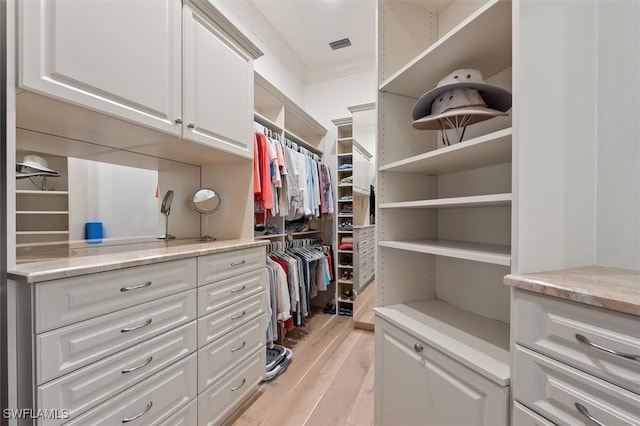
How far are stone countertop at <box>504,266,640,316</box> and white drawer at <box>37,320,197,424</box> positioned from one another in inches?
50.1

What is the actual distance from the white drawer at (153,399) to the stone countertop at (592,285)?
132 cm

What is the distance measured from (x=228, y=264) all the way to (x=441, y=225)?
1171 millimetres

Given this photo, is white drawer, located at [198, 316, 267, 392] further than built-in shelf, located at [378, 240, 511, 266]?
Yes

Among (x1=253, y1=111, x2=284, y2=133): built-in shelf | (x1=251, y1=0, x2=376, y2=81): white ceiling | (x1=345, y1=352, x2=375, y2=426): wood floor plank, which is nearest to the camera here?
(x1=345, y1=352, x2=375, y2=426): wood floor plank

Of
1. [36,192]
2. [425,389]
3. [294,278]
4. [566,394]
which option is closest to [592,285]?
[566,394]

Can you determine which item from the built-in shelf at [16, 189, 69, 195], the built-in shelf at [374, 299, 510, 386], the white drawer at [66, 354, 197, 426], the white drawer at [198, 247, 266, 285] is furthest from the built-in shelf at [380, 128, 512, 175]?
the built-in shelf at [16, 189, 69, 195]

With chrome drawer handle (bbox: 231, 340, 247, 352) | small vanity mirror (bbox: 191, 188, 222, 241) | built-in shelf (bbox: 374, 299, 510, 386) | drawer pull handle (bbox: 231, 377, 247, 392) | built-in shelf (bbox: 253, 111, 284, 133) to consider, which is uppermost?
built-in shelf (bbox: 253, 111, 284, 133)

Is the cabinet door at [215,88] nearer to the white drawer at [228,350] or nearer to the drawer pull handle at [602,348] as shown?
the white drawer at [228,350]

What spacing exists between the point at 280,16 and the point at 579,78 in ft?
8.09

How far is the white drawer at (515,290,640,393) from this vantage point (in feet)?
1.78

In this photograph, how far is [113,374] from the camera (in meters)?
0.94

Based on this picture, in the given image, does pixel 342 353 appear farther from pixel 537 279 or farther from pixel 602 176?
pixel 602 176

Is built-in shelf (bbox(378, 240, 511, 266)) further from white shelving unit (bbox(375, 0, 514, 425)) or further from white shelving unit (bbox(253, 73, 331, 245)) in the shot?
white shelving unit (bbox(253, 73, 331, 245))

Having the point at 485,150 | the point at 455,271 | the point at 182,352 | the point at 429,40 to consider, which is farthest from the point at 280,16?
the point at 182,352
